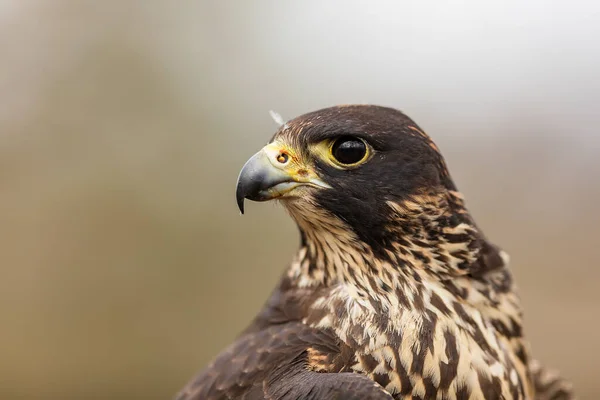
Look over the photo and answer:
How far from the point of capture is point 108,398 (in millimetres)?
7625

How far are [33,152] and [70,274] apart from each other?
64.9 inches

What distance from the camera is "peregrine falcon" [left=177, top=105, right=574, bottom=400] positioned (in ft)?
6.38

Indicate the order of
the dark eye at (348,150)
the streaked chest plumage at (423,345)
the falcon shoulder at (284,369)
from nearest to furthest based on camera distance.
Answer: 1. the falcon shoulder at (284,369)
2. the streaked chest plumage at (423,345)
3. the dark eye at (348,150)

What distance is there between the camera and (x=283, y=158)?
6.82ft

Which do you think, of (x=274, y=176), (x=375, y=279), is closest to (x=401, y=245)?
(x=375, y=279)

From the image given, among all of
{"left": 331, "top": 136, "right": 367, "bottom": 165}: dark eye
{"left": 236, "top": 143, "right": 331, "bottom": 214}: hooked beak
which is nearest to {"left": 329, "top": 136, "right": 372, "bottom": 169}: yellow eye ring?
{"left": 331, "top": 136, "right": 367, "bottom": 165}: dark eye

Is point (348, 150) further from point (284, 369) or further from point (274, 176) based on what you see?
point (284, 369)

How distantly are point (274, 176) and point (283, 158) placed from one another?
8 cm

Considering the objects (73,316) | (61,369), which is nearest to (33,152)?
(73,316)

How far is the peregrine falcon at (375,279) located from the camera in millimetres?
1943

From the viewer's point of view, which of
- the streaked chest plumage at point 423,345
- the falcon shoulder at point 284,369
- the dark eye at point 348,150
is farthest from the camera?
the dark eye at point 348,150

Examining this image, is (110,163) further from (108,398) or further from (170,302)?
(108,398)

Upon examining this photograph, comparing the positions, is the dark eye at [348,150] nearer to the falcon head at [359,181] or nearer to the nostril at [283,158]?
the falcon head at [359,181]

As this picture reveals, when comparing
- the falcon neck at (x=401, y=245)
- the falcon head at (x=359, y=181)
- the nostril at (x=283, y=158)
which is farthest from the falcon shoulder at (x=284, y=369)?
the nostril at (x=283, y=158)
